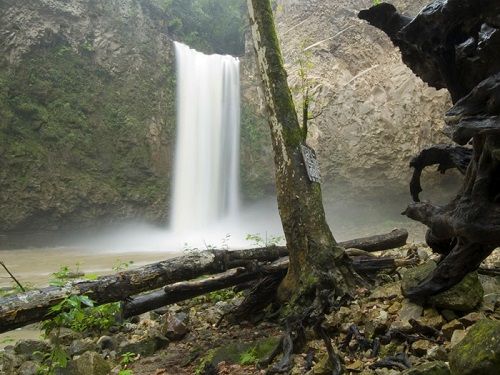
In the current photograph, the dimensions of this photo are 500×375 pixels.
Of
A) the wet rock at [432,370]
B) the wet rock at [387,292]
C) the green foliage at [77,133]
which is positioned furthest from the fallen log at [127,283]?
the green foliage at [77,133]

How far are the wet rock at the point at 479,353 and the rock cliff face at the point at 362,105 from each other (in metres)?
11.8

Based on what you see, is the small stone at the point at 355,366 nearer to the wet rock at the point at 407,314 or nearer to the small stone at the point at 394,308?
the wet rock at the point at 407,314

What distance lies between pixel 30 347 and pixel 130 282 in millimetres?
1717

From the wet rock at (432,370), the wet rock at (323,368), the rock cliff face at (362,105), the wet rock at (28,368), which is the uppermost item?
the rock cliff face at (362,105)

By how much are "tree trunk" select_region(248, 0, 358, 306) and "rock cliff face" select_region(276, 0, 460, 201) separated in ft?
29.2

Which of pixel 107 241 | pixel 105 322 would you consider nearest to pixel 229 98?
pixel 107 241

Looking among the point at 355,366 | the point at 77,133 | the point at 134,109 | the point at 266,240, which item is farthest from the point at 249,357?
the point at 134,109

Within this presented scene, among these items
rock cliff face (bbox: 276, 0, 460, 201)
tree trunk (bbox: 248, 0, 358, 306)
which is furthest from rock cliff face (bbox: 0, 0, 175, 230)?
tree trunk (bbox: 248, 0, 358, 306)

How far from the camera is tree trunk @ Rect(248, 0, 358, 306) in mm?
3881

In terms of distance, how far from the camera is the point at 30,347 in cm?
439

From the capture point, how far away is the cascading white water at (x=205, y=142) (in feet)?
63.1

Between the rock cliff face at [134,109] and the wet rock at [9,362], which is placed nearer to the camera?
the wet rock at [9,362]

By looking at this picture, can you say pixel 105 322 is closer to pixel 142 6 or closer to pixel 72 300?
pixel 72 300

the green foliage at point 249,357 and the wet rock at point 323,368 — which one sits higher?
the wet rock at point 323,368
